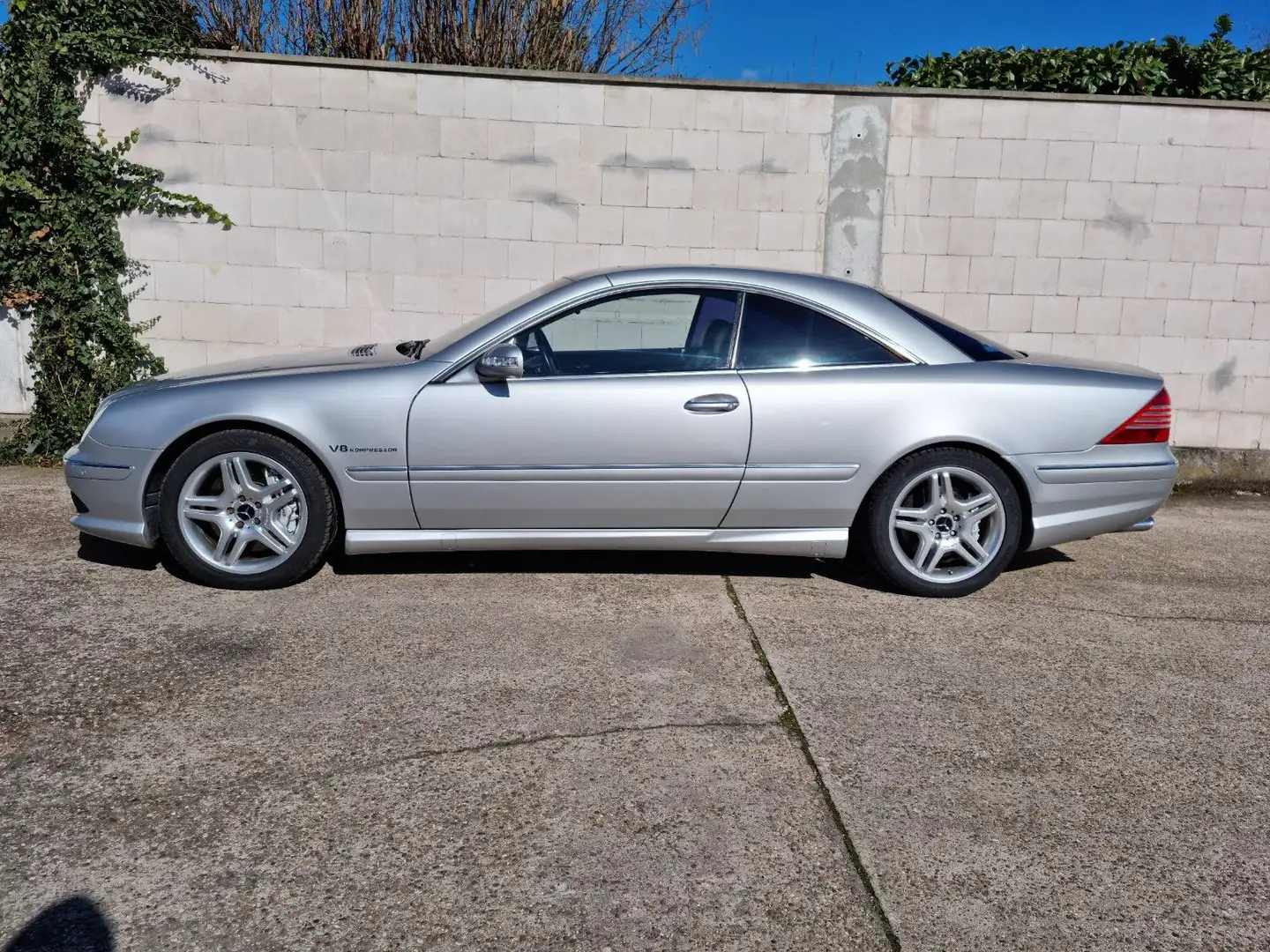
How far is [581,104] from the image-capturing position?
7.19 meters

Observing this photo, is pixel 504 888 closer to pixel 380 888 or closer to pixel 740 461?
pixel 380 888

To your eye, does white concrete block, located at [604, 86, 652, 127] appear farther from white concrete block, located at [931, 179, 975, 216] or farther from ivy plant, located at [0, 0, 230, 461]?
ivy plant, located at [0, 0, 230, 461]

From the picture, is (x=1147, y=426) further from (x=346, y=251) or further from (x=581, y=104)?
(x=346, y=251)

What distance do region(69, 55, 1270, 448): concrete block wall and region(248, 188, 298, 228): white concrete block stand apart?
A: 17mm

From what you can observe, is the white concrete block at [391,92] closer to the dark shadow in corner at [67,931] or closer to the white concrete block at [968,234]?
the white concrete block at [968,234]

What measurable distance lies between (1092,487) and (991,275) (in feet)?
10.2

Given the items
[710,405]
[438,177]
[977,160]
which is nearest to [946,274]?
[977,160]

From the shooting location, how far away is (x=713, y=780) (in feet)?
9.67

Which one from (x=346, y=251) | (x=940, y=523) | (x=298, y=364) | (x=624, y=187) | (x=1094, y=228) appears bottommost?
(x=940, y=523)

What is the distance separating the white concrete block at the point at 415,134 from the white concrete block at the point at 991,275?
3.39m

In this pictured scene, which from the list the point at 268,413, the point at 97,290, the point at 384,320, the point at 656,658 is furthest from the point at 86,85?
the point at 656,658

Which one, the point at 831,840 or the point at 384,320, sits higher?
the point at 384,320

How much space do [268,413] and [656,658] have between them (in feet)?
6.17

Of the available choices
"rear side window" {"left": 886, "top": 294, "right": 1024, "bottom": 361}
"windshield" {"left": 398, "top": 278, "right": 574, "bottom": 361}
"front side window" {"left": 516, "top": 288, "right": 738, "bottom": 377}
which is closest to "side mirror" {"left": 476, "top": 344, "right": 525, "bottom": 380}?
"front side window" {"left": 516, "top": 288, "right": 738, "bottom": 377}
